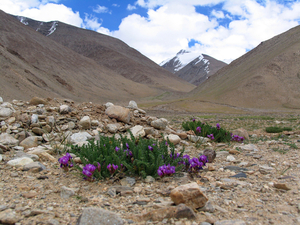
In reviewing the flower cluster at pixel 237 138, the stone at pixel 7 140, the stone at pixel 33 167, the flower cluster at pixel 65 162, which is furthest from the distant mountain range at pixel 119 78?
the flower cluster at pixel 65 162

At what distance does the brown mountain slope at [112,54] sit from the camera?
103 m

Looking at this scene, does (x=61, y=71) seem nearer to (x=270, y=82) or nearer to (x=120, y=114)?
(x=270, y=82)

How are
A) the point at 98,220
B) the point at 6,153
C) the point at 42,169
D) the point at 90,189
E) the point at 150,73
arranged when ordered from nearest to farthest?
1. the point at 98,220
2. the point at 90,189
3. the point at 42,169
4. the point at 6,153
5. the point at 150,73

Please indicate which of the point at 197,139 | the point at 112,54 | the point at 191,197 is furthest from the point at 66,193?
Result: the point at 112,54

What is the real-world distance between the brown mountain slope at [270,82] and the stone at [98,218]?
45.9 meters

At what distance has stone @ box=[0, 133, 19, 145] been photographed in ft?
18.8

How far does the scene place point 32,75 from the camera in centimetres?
4681

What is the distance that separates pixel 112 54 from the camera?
4377 inches

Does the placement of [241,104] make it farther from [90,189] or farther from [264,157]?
[90,189]

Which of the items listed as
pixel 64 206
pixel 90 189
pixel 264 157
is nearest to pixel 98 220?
pixel 64 206

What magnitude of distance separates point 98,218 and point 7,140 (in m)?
4.51

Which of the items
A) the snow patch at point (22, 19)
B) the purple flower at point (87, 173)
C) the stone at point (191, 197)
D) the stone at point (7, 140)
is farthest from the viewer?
the snow patch at point (22, 19)

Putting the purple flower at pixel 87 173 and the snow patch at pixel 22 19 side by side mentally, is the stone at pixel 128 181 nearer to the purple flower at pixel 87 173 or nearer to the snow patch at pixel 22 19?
the purple flower at pixel 87 173

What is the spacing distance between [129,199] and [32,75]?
50.1 m
